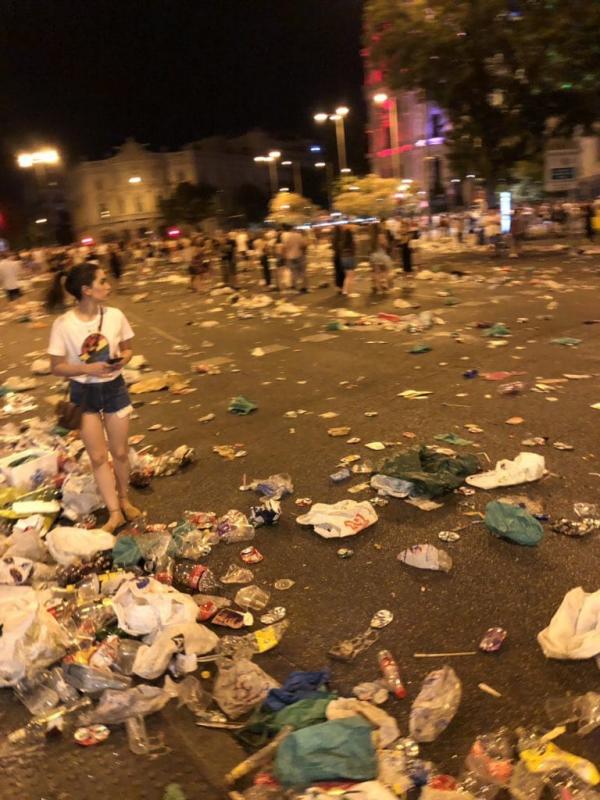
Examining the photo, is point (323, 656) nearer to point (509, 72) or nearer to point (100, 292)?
point (100, 292)

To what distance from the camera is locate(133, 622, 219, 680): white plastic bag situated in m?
2.97

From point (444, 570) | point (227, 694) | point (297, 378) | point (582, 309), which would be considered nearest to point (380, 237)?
point (582, 309)

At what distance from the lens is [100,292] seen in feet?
13.2

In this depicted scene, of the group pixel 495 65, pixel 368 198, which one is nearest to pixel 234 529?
pixel 495 65

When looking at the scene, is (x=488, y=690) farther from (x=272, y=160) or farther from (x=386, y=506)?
(x=272, y=160)

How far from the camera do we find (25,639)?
3.04 meters

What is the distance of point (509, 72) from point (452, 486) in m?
22.1

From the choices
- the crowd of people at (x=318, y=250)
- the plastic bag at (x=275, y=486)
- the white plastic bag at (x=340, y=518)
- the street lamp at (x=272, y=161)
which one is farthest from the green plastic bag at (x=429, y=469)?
the street lamp at (x=272, y=161)

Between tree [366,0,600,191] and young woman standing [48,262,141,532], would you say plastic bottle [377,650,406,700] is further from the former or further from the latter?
tree [366,0,600,191]

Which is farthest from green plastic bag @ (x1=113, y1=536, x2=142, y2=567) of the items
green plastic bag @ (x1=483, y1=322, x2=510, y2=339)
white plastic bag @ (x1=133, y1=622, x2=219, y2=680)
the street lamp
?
the street lamp

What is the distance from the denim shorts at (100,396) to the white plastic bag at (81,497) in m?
0.76

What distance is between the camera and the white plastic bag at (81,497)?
15.6ft

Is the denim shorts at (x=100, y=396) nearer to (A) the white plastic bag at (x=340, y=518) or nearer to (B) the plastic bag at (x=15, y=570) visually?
(B) the plastic bag at (x=15, y=570)

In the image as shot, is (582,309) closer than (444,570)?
No
